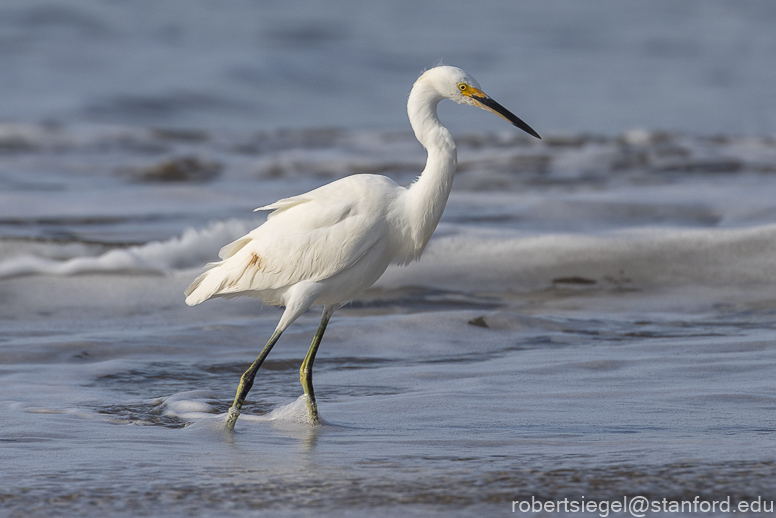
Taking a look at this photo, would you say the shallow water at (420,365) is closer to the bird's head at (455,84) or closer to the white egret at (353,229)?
the white egret at (353,229)

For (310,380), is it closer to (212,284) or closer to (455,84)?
(212,284)

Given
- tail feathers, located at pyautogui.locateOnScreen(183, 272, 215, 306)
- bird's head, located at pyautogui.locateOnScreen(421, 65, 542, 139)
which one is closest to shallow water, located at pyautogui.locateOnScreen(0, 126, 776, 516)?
tail feathers, located at pyautogui.locateOnScreen(183, 272, 215, 306)

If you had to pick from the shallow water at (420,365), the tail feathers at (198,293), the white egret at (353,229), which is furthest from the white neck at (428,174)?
the tail feathers at (198,293)

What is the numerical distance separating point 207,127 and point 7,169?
21.5 ft

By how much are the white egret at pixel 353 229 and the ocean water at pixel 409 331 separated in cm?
58

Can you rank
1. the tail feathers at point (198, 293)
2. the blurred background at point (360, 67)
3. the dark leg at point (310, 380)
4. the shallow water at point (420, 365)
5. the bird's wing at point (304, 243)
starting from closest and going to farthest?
1. the shallow water at point (420, 365)
2. the bird's wing at point (304, 243)
3. the dark leg at point (310, 380)
4. the tail feathers at point (198, 293)
5. the blurred background at point (360, 67)

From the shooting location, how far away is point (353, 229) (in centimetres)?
407

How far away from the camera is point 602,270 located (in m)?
8.00

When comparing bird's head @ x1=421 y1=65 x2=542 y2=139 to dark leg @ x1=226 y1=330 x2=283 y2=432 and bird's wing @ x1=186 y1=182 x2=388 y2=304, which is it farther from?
dark leg @ x1=226 y1=330 x2=283 y2=432

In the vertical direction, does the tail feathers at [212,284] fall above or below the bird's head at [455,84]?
below

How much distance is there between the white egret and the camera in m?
4.11

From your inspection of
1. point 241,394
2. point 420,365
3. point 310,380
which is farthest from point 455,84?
point 420,365

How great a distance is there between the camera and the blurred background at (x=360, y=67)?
859 inches

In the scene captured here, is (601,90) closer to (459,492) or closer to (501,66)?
(501,66)
